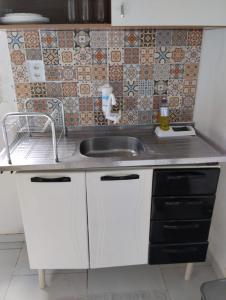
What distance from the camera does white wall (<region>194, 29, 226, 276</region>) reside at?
5.03ft

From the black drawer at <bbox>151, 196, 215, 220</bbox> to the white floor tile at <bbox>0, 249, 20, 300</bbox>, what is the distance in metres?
1.03

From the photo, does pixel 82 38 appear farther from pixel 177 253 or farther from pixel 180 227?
pixel 177 253

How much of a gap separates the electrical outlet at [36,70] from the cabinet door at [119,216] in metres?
0.74

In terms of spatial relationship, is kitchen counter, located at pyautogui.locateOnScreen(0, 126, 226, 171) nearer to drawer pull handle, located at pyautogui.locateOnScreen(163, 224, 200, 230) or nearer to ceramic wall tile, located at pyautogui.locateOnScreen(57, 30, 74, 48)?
drawer pull handle, located at pyautogui.locateOnScreen(163, 224, 200, 230)

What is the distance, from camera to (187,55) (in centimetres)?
168

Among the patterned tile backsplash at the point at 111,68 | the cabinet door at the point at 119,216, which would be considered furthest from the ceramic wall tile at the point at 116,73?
the cabinet door at the point at 119,216

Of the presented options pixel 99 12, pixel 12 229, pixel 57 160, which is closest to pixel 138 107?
pixel 99 12

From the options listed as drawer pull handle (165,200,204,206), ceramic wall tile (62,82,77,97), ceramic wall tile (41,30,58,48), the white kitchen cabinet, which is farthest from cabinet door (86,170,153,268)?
ceramic wall tile (41,30,58,48)

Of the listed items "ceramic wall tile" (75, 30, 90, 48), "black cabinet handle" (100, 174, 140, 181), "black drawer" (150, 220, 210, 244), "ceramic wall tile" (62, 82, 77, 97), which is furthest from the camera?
"ceramic wall tile" (62, 82, 77, 97)

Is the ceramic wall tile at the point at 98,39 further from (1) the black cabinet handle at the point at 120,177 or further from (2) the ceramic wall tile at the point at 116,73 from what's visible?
(1) the black cabinet handle at the point at 120,177

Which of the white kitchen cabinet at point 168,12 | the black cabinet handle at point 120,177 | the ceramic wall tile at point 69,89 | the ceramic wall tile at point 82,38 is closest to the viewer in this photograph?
the white kitchen cabinet at point 168,12

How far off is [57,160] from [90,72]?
66 cm

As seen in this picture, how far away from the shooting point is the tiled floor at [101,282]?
5.24 ft

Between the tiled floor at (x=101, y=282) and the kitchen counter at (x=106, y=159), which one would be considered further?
the tiled floor at (x=101, y=282)
